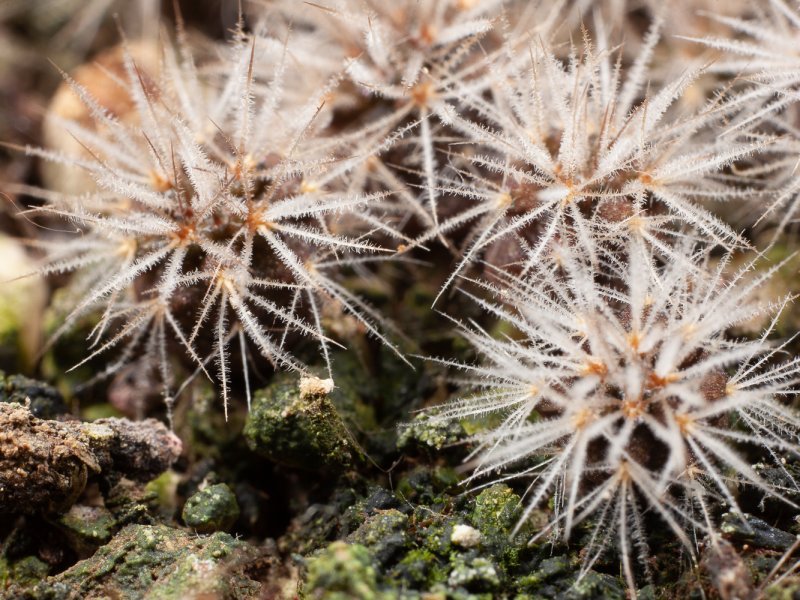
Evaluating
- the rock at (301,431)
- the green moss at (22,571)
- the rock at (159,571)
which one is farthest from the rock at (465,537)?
the green moss at (22,571)

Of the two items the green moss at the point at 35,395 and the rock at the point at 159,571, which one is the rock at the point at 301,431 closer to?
the rock at the point at 159,571

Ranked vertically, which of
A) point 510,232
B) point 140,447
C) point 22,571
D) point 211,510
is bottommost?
point 22,571

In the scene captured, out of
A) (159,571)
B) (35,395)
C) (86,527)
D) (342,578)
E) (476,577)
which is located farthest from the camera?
Result: (35,395)

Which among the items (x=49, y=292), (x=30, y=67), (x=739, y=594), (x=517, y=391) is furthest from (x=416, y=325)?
(x=30, y=67)

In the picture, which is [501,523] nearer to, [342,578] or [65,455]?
[342,578]

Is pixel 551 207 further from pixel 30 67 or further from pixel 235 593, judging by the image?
pixel 30 67

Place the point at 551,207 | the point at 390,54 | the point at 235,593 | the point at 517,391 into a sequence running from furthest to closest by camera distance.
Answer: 1. the point at 390,54
2. the point at 551,207
3. the point at 517,391
4. the point at 235,593

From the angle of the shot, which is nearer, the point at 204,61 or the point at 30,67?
the point at 204,61

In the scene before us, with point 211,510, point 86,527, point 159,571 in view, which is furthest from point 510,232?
point 86,527
